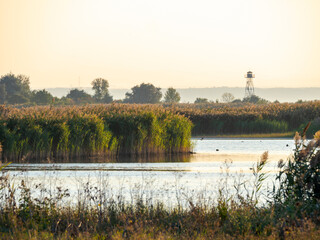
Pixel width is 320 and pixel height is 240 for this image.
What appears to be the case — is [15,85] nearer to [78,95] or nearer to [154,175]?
[78,95]

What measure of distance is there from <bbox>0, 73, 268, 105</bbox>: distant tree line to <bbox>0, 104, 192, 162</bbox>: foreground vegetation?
3370 inches

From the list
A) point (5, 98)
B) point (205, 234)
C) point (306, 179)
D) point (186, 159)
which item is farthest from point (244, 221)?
point (5, 98)

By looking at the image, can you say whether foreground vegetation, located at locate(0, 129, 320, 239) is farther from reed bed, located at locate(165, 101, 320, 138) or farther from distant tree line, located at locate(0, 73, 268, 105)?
distant tree line, located at locate(0, 73, 268, 105)

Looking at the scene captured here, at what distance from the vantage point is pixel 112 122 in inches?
1232

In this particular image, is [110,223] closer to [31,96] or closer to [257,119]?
[257,119]

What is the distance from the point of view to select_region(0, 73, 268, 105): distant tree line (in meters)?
126

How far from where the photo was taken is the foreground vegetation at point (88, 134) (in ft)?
88.5

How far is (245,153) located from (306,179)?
22.5m

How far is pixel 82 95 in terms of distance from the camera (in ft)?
443

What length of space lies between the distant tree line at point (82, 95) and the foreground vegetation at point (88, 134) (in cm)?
8559

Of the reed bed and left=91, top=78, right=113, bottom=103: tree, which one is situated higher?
left=91, top=78, right=113, bottom=103: tree

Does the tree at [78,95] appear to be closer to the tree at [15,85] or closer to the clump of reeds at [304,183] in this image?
the tree at [15,85]

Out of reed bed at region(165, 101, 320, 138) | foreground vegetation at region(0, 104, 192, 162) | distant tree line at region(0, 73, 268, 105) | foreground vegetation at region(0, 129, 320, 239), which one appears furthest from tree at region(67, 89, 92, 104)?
foreground vegetation at region(0, 129, 320, 239)

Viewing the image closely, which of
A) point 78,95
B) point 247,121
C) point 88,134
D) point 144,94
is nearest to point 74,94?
point 78,95
